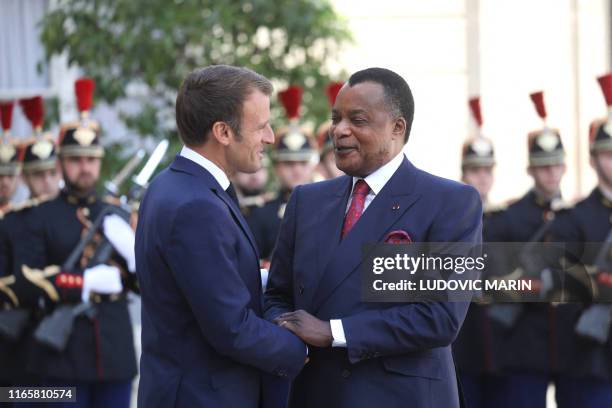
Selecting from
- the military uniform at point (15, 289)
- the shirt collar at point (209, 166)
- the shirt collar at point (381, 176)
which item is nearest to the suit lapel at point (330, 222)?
the shirt collar at point (381, 176)

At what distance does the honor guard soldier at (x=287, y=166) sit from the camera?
25.9ft

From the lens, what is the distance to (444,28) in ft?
39.4

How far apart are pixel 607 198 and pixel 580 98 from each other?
5199mm

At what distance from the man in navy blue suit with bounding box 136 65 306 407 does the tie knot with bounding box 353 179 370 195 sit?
33cm

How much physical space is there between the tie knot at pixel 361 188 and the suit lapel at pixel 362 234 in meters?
0.08

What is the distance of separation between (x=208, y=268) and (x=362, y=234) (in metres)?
0.54

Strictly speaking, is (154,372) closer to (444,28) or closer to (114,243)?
(114,243)

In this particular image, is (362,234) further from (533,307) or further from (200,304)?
(533,307)

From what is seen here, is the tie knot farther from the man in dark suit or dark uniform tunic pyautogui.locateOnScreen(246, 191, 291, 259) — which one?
dark uniform tunic pyautogui.locateOnScreen(246, 191, 291, 259)

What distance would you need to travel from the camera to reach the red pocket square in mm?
3900

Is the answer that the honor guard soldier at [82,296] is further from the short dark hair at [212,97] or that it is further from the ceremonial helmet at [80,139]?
the short dark hair at [212,97]

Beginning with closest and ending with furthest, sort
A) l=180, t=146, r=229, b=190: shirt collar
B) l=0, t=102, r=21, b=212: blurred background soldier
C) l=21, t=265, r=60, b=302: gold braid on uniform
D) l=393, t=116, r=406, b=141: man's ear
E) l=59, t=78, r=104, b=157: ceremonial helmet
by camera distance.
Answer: l=180, t=146, r=229, b=190: shirt collar → l=393, t=116, r=406, b=141: man's ear → l=21, t=265, r=60, b=302: gold braid on uniform → l=59, t=78, r=104, b=157: ceremonial helmet → l=0, t=102, r=21, b=212: blurred background soldier

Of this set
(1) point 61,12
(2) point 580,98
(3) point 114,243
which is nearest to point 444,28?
(2) point 580,98

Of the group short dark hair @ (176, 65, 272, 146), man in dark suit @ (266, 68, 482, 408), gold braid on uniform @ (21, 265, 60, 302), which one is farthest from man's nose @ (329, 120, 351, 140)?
gold braid on uniform @ (21, 265, 60, 302)
